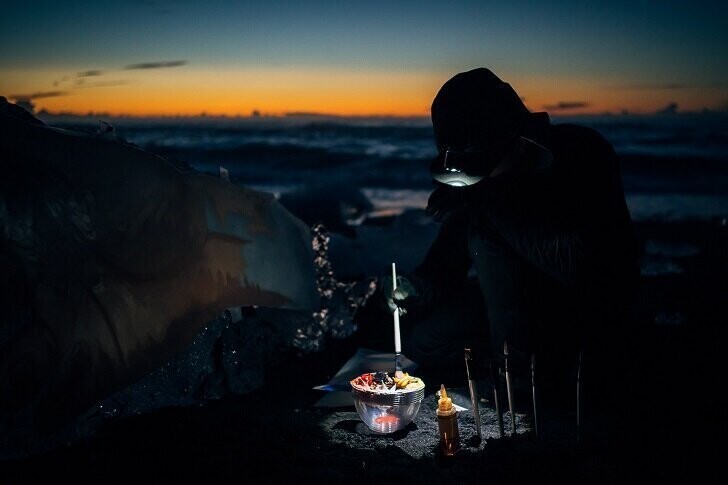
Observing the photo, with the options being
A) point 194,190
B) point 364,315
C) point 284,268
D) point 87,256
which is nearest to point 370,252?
point 364,315

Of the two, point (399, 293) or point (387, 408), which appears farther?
point (399, 293)

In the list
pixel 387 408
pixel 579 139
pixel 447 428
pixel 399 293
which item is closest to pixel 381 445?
pixel 387 408

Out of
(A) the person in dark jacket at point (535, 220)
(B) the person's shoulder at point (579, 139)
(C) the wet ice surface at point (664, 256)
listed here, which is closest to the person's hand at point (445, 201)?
(A) the person in dark jacket at point (535, 220)

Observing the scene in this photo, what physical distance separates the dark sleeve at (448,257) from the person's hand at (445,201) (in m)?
0.44

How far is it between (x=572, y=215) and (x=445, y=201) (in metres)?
0.61

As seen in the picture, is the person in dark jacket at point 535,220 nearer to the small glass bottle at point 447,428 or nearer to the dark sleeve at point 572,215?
the dark sleeve at point 572,215

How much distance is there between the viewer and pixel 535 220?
3270 mm

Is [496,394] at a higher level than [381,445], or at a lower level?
higher

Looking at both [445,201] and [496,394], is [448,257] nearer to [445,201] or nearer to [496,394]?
[445,201]

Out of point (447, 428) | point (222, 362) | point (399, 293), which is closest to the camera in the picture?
point (447, 428)

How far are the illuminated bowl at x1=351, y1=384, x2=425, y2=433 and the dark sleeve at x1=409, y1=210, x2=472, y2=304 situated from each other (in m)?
0.84

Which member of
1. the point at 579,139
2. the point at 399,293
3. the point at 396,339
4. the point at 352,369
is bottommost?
the point at 352,369

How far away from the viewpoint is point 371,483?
282 centimetres

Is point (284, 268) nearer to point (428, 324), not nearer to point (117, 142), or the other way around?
point (428, 324)
